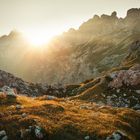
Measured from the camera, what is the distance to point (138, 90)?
63.4 m

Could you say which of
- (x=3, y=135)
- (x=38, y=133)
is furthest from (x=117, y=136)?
(x=3, y=135)

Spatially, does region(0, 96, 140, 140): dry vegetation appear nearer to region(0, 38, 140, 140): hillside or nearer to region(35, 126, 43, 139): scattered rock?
region(0, 38, 140, 140): hillside

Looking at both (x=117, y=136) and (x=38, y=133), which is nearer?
(x=38, y=133)

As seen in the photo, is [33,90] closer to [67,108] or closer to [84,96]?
[84,96]

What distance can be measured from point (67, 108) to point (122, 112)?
6173 millimetres

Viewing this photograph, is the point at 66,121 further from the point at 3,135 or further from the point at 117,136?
the point at 3,135

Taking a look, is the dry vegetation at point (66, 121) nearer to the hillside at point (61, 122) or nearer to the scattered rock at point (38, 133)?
the hillside at point (61, 122)

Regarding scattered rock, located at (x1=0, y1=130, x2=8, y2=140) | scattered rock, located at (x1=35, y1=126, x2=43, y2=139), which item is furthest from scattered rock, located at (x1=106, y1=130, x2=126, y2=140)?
scattered rock, located at (x1=0, y1=130, x2=8, y2=140)

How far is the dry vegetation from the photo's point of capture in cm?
2717

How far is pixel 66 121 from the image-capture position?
29.5 m

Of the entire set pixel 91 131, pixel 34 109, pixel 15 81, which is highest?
pixel 15 81

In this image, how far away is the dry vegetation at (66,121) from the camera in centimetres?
2717

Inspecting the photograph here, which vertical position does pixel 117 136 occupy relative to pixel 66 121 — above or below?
below

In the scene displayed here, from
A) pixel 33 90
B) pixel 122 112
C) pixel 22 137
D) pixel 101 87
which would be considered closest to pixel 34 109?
pixel 22 137
